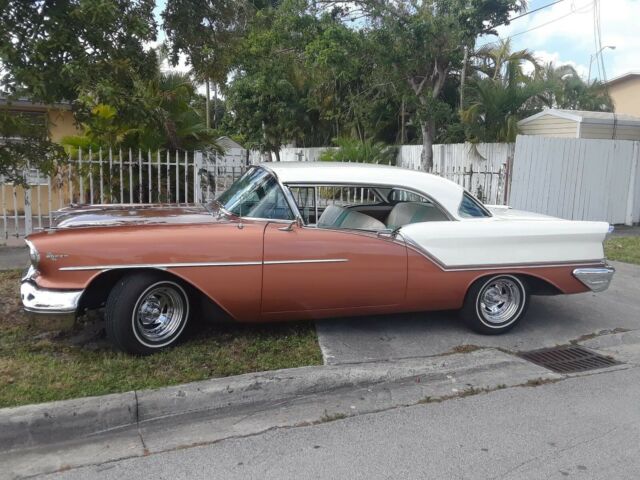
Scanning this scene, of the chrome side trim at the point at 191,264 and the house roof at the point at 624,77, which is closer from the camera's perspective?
the chrome side trim at the point at 191,264

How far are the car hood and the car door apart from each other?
28.0 inches

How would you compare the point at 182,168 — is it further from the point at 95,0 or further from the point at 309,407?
the point at 309,407

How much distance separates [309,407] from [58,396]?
1.67 meters

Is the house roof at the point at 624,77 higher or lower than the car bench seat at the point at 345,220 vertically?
higher

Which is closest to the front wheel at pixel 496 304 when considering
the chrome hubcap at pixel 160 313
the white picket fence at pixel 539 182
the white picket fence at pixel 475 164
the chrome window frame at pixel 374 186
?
the chrome window frame at pixel 374 186

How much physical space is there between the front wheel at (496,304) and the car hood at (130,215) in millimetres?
2492

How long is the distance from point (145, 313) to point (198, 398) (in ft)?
3.10

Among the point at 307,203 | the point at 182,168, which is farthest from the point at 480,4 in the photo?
the point at 307,203

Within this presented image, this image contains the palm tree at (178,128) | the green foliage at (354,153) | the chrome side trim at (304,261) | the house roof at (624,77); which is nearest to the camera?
the chrome side trim at (304,261)

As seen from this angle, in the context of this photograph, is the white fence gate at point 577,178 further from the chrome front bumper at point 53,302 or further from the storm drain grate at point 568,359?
the chrome front bumper at point 53,302

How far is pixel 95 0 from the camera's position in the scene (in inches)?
159

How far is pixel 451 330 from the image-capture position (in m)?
5.45

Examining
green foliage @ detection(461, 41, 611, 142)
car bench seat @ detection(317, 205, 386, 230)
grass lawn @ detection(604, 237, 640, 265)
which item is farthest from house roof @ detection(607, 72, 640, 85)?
car bench seat @ detection(317, 205, 386, 230)

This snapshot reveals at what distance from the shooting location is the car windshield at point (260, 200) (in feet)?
15.7
